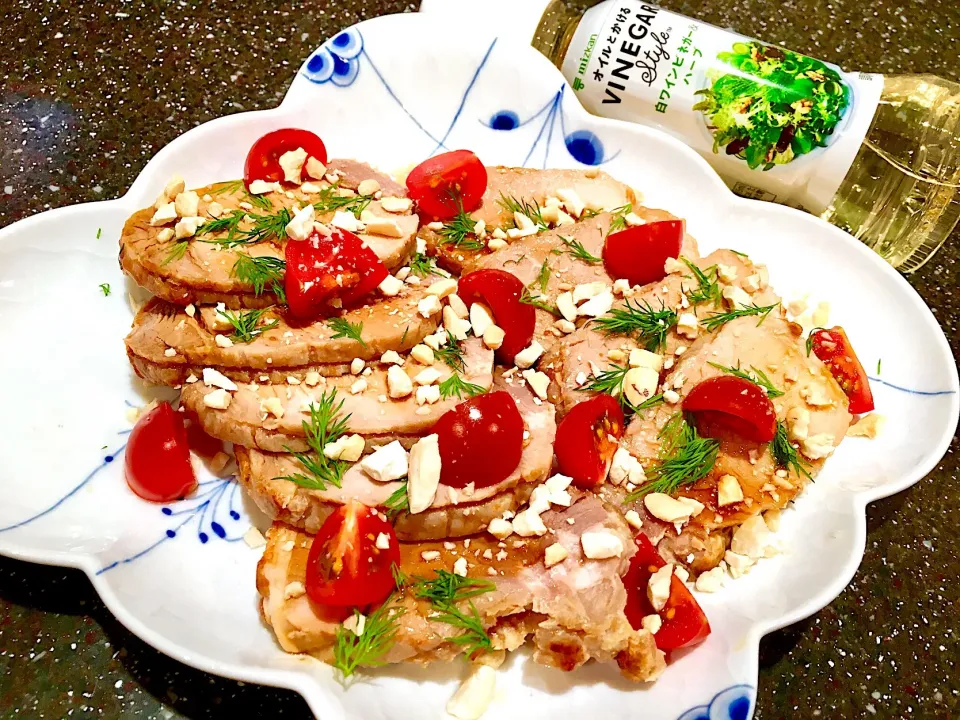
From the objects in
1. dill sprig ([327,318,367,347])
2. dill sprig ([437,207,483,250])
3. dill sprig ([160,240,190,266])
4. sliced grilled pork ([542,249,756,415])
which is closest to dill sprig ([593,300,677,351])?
sliced grilled pork ([542,249,756,415])

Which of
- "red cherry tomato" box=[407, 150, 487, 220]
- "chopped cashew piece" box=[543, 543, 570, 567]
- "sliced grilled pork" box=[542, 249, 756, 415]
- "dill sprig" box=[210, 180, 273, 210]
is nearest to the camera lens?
"chopped cashew piece" box=[543, 543, 570, 567]

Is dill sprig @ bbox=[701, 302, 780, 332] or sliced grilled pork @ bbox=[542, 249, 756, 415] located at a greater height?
dill sprig @ bbox=[701, 302, 780, 332]

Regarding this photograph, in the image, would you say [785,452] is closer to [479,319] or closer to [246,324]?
[479,319]

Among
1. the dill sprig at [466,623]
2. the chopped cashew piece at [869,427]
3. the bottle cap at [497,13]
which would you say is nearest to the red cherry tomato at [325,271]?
the dill sprig at [466,623]

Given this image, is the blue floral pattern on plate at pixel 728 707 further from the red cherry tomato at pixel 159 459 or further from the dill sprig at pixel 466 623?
the red cherry tomato at pixel 159 459

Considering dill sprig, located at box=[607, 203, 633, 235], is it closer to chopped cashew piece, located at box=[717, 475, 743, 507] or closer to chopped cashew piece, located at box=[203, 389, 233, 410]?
chopped cashew piece, located at box=[717, 475, 743, 507]

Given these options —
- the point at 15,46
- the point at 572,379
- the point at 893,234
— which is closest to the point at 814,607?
the point at 572,379

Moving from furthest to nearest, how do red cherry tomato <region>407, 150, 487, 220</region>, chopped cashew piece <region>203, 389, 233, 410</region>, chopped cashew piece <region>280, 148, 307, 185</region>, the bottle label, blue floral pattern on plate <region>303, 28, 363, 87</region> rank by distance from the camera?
1. blue floral pattern on plate <region>303, 28, 363, 87</region>
2. the bottle label
3. red cherry tomato <region>407, 150, 487, 220</region>
4. chopped cashew piece <region>280, 148, 307, 185</region>
5. chopped cashew piece <region>203, 389, 233, 410</region>
